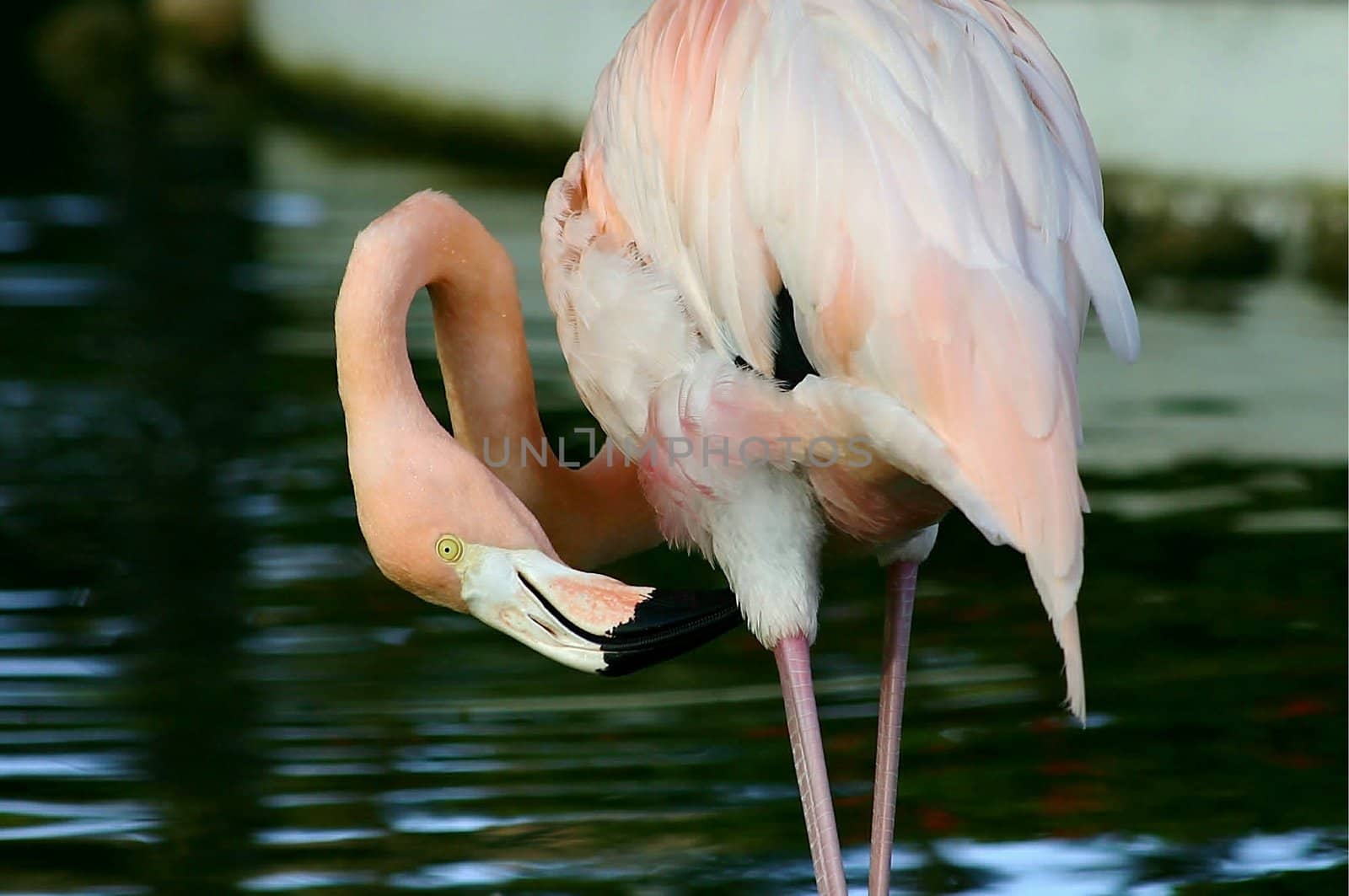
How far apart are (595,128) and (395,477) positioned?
69 cm

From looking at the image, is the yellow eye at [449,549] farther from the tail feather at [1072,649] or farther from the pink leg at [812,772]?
the tail feather at [1072,649]

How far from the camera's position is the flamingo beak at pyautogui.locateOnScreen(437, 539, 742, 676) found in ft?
9.46

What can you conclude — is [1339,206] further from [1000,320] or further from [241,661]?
[1000,320]

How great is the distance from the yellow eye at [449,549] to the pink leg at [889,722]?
2.56ft

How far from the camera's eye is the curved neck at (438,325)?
10.1 ft

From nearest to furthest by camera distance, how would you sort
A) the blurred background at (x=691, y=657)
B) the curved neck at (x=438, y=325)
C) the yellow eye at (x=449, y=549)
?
the yellow eye at (x=449, y=549), the curved neck at (x=438, y=325), the blurred background at (x=691, y=657)

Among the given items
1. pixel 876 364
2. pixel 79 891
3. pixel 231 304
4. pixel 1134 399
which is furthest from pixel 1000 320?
pixel 231 304

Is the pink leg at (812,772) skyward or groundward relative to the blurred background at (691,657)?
skyward

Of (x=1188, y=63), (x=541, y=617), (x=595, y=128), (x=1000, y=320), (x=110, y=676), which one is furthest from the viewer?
(x=1188, y=63)

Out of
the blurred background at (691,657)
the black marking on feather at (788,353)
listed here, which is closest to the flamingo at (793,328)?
the black marking on feather at (788,353)

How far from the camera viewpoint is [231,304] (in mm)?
8523

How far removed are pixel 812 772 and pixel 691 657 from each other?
182cm

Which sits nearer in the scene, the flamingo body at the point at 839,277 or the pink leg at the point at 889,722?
the flamingo body at the point at 839,277

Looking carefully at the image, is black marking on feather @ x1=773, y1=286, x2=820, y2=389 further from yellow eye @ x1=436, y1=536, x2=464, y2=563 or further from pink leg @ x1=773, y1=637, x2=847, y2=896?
yellow eye @ x1=436, y1=536, x2=464, y2=563
